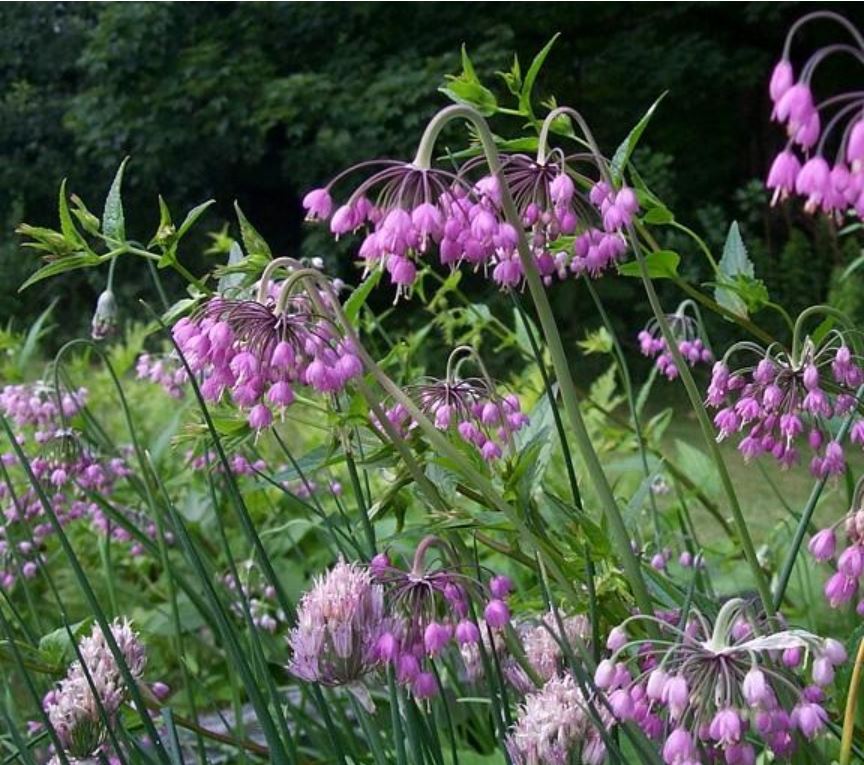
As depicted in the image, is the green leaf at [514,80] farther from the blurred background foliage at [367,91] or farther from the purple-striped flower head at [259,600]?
the blurred background foliage at [367,91]

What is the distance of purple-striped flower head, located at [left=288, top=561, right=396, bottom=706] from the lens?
100 cm

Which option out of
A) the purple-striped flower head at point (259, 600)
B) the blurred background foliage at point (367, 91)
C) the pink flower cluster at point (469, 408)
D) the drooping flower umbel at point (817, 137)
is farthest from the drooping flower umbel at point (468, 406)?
the blurred background foliage at point (367, 91)

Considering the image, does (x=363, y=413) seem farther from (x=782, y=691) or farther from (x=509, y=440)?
(x=782, y=691)

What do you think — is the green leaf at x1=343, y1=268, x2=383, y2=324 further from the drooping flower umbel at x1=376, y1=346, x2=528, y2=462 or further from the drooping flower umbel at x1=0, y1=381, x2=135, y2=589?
the drooping flower umbel at x1=0, y1=381, x2=135, y2=589

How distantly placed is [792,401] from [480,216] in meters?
0.49

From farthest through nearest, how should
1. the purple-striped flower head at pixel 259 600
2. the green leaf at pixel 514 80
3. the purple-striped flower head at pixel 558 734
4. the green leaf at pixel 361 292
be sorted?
the purple-striped flower head at pixel 259 600 < the green leaf at pixel 514 80 < the green leaf at pixel 361 292 < the purple-striped flower head at pixel 558 734

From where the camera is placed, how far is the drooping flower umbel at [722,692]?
2.79 feet

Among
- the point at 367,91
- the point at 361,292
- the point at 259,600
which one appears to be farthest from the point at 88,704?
the point at 367,91

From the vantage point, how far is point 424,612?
1118mm

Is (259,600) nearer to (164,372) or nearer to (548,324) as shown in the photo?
(164,372)

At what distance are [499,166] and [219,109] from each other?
9.94 metres

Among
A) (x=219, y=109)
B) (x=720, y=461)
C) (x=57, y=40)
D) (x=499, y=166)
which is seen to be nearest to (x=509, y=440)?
(x=720, y=461)

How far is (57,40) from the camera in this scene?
12.9 metres

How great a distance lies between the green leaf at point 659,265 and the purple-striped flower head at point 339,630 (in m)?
0.48
